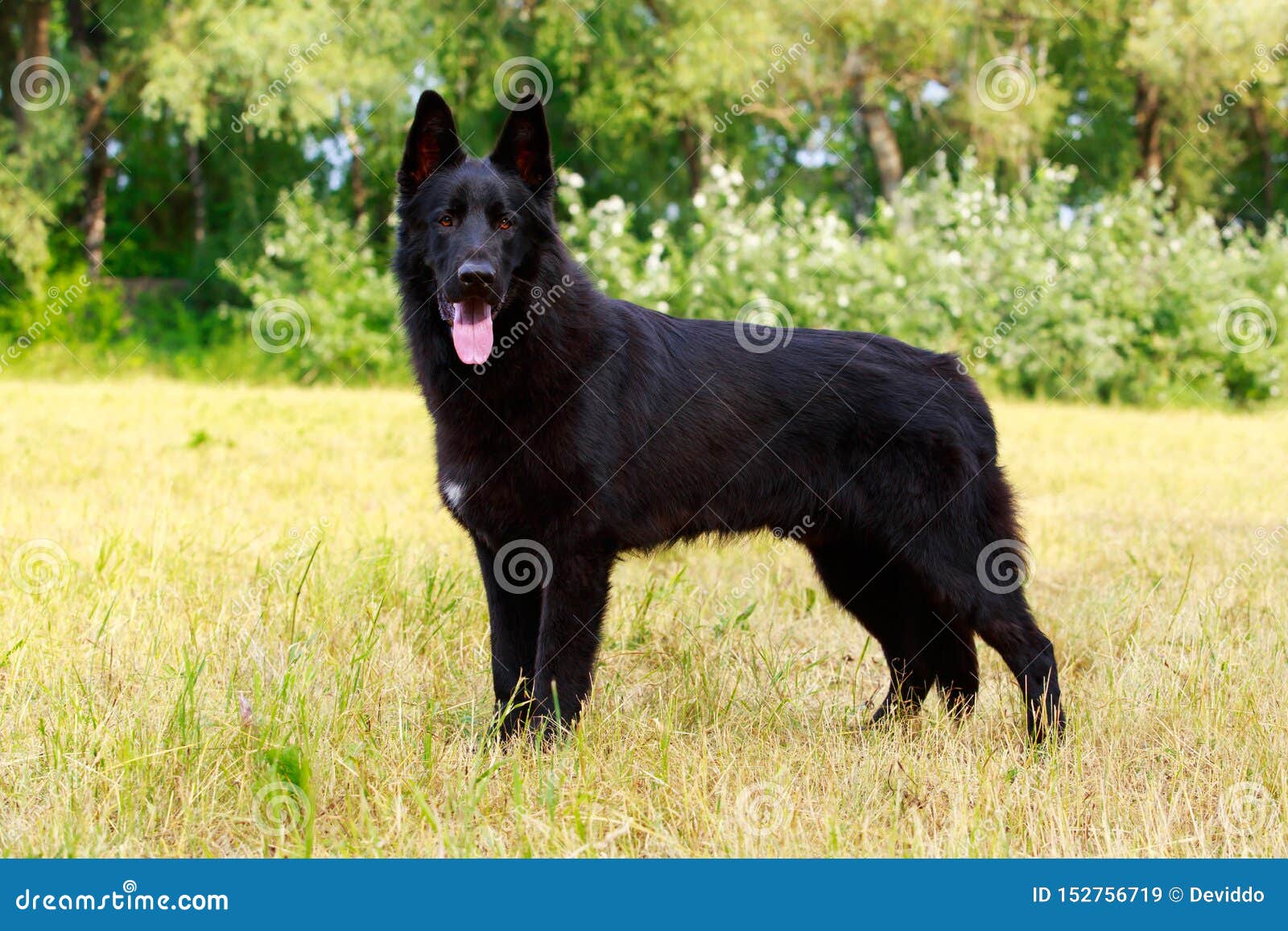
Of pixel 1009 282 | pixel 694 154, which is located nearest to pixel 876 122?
pixel 694 154

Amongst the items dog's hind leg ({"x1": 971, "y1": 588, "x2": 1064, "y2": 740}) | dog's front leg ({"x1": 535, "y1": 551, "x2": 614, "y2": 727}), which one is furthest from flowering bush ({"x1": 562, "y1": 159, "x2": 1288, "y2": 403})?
dog's front leg ({"x1": 535, "y1": 551, "x2": 614, "y2": 727})

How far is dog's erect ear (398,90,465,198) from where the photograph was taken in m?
3.15

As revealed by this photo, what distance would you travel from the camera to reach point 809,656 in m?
4.00

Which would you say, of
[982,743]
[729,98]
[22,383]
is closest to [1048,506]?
[982,743]

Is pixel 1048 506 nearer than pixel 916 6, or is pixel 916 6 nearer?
pixel 1048 506

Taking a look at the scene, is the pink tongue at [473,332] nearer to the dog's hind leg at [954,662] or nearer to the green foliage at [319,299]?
the dog's hind leg at [954,662]

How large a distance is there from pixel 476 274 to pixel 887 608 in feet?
5.63

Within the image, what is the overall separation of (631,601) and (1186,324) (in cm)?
1157

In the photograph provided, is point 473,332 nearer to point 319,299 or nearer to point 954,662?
point 954,662

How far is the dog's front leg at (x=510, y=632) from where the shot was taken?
3.19 metres

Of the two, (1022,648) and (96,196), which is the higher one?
(96,196)

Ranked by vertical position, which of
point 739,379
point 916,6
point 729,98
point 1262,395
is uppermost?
point 916,6

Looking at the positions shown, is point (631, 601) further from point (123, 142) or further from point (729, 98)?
point (123, 142)

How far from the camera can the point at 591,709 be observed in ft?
10.3
